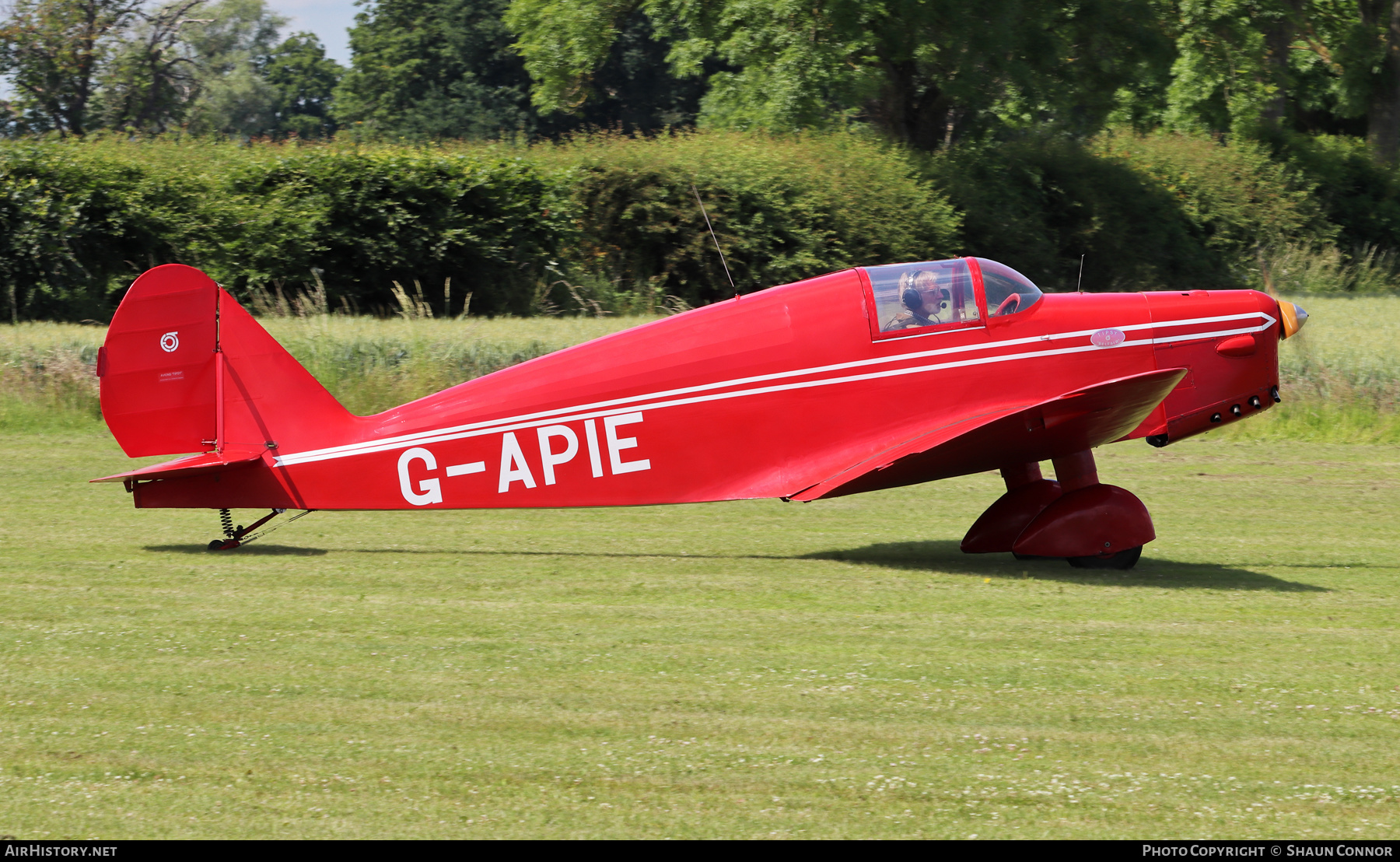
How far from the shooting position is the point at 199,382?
853 centimetres

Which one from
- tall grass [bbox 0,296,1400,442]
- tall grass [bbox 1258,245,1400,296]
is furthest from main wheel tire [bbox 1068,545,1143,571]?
tall grass [bbox 1258,245,1400,296]

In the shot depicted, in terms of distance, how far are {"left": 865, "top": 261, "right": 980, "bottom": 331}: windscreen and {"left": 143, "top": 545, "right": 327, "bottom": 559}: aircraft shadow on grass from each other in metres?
4.35

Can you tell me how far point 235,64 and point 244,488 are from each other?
102 meters

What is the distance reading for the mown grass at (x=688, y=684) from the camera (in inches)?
180

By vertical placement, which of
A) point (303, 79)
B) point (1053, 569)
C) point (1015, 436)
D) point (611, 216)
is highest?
point (303, 79)

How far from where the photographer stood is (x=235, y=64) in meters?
100

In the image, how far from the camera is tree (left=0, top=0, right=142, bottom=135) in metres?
43.9

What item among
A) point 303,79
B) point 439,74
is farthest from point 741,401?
point 303,79

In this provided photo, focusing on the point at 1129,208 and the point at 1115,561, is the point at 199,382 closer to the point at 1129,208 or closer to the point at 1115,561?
the point at 1115,561

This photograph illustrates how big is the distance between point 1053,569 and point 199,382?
602 centimetres

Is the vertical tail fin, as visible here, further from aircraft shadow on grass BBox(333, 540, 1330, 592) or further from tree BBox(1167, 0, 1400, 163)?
tree BBox(1167, 0, 1400, 163)

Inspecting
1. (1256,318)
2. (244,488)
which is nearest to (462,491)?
(244,488)

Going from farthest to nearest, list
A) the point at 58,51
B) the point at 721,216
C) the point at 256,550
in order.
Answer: the point at 58,51
the point at 721,216
the point at 256,550

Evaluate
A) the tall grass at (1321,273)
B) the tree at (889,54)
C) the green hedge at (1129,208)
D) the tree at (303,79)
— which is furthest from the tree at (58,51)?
the tree at (303,79)
